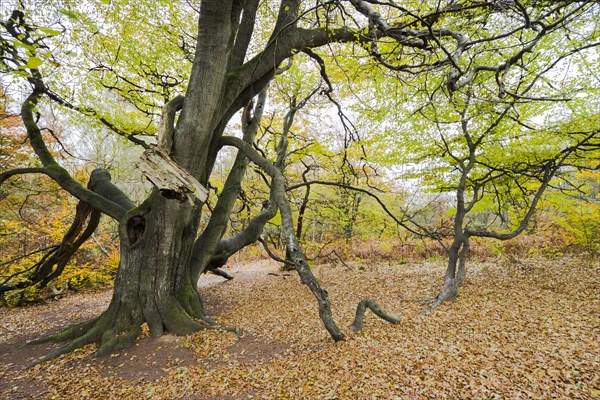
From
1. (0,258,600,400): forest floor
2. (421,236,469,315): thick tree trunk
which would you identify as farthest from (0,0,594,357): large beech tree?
(421,236,469,315): thick tree trunk

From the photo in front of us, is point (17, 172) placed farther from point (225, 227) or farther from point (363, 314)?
point (363, 314)

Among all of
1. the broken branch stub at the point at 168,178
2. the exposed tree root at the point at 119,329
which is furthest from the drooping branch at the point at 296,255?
the exposed tree root at the point at 119,329

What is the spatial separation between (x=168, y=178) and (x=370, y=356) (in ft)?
11.2

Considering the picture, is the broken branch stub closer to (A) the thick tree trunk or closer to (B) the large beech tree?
(B) the large beech tree

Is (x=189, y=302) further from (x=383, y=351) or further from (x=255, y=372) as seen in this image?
(x=383, y=351)

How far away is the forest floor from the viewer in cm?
313

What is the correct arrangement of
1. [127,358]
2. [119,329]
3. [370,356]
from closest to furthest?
[370,356], [127,358], [119,329]

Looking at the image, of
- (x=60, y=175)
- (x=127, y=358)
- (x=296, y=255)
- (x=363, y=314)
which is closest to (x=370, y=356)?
(x=363, y=314)

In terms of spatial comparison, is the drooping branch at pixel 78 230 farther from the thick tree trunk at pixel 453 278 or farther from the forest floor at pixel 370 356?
the thick tree trunk at pixel 453 278

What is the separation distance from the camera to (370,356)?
3.74 meters

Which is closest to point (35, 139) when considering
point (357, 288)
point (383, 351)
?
point (383, 351)

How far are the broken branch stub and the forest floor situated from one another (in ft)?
8.04

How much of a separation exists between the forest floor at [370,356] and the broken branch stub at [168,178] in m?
2.45

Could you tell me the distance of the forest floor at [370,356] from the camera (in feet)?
10.3
